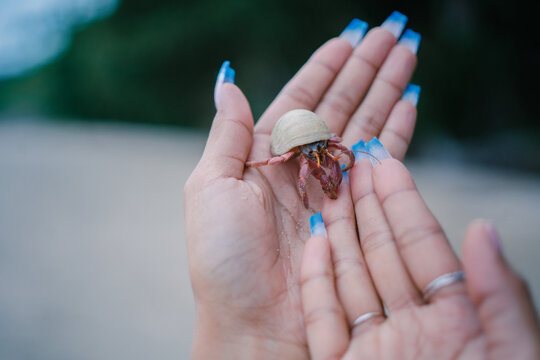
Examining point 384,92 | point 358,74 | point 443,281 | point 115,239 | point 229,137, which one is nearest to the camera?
point 443,281

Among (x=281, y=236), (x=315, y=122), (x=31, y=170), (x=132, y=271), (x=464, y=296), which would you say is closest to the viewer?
(x=464, y=296)

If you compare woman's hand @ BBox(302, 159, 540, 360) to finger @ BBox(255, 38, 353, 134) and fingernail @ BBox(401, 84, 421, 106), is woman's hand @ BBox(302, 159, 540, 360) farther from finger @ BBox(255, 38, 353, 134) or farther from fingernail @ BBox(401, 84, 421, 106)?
fingernail @ BBox(401, 84, 421, 106)

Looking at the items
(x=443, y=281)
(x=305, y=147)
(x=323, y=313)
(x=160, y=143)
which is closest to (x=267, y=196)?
(x=305, y=147)

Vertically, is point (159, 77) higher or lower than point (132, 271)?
higher

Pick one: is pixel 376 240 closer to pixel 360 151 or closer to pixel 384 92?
pixel 360 151

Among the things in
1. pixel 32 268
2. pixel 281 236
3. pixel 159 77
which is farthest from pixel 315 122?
pixel 159 77

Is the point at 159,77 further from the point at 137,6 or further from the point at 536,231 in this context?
the point at 536,231
